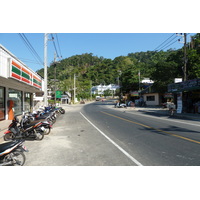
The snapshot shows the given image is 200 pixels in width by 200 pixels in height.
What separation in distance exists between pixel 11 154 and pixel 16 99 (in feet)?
52.5

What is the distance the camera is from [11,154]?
196 inches

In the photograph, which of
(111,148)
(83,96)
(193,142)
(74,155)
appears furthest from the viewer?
(83,96)

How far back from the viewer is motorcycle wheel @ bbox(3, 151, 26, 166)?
4880 mm

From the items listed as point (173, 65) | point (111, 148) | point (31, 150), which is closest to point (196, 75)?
point (173, 65)

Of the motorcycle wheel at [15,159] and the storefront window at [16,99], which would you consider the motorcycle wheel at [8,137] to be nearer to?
the motorcycle wheel at [15,159]

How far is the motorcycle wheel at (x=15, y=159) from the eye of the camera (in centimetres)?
488

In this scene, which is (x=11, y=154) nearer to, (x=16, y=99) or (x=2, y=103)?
(x=2, y=103)

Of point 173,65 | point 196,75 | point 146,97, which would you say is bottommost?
point 146,97

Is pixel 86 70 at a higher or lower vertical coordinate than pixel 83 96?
higher

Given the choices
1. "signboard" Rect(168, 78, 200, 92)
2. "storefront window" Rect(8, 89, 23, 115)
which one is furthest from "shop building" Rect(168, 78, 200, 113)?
"storefront window" Rect(8, 89, 23, 115)

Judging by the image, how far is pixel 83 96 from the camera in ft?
272

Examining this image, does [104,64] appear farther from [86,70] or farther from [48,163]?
[48,163]

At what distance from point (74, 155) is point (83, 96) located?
77449 millimetres

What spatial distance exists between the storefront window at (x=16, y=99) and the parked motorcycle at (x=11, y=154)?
43.3 feet
